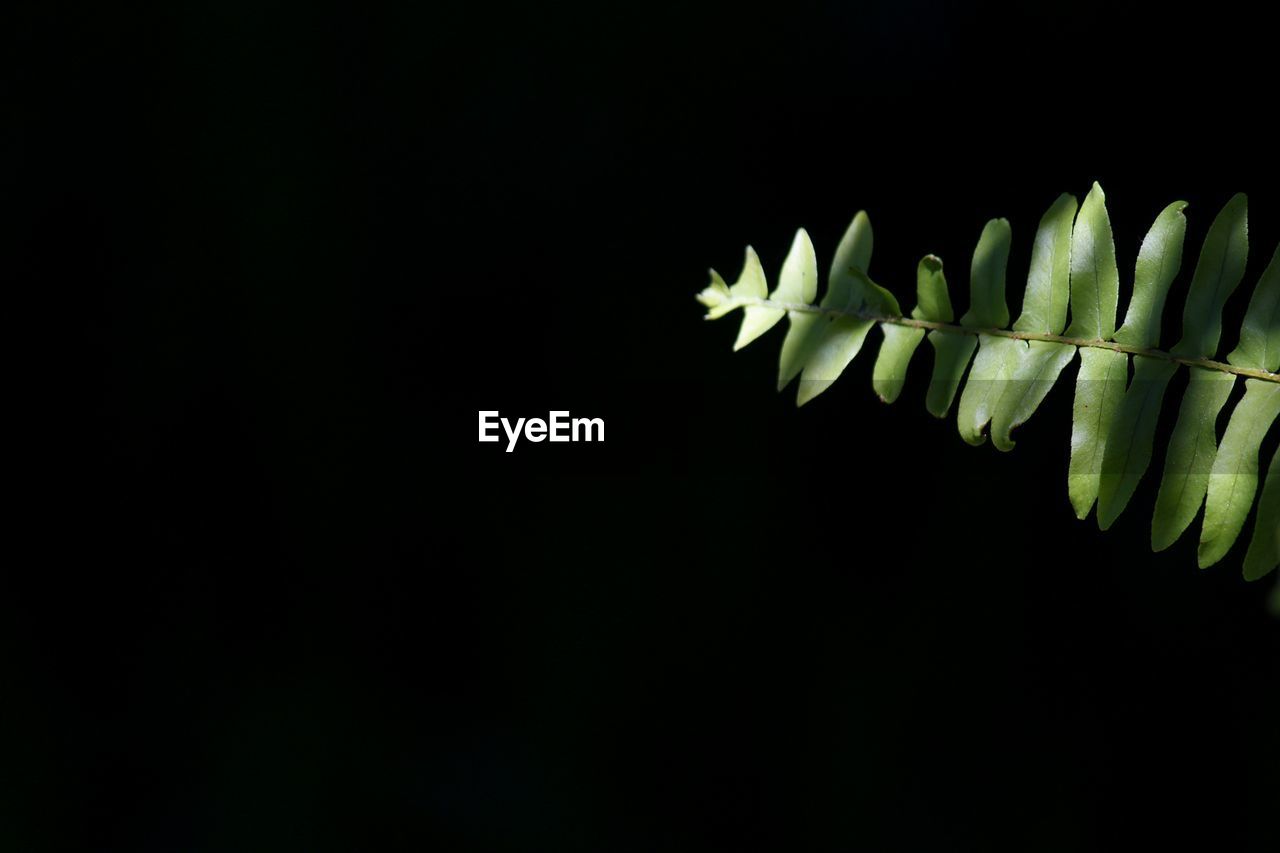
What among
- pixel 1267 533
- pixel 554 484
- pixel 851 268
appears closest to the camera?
pixel 1267 533

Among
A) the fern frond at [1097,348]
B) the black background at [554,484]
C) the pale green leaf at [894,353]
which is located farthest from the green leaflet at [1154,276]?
the black background at [554,484]

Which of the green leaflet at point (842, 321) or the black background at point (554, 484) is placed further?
the black background at point (554, 484)

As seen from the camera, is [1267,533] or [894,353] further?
[894,353]

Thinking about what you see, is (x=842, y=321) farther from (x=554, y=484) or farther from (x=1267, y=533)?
(x=554, y=484)

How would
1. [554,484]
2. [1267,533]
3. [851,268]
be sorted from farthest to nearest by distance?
1. [554,484]
2. [851,268]
3. [1267,533]

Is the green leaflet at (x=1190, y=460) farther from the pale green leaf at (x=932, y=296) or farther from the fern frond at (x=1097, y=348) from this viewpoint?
the pale green leaf at (x=932, y=296)

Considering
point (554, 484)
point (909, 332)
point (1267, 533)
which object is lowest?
point (554, 484)

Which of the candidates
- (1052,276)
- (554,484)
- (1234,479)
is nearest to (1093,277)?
(1052,276)

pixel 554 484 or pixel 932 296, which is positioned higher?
pixel 932 296

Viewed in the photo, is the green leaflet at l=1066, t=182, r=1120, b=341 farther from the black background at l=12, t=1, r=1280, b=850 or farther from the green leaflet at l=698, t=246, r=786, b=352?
the black background at l=12, t=1, r=1280, b=850
